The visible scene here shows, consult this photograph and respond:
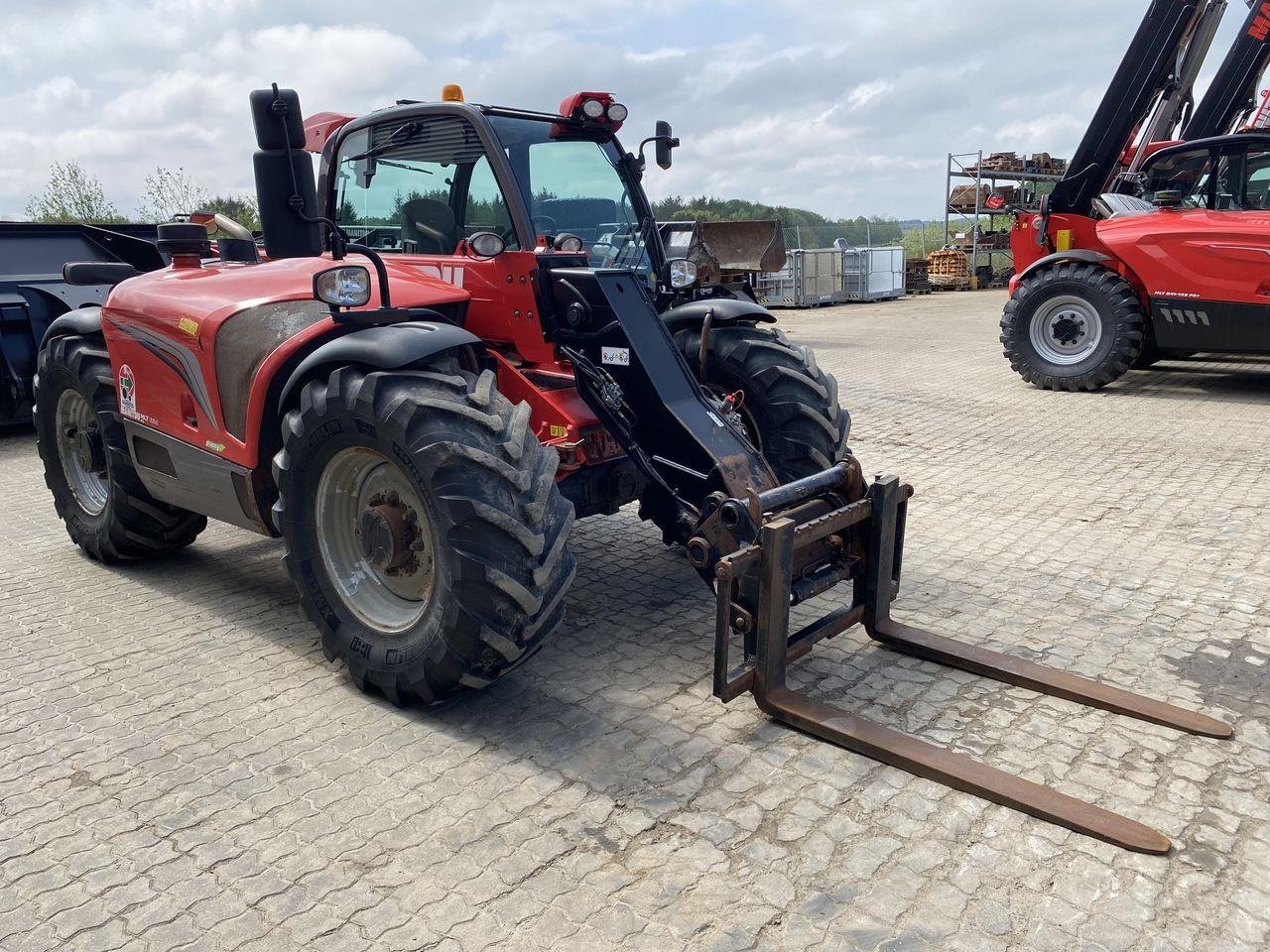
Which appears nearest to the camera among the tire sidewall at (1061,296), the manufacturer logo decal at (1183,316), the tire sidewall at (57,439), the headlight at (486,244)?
the headlight at (486,244)

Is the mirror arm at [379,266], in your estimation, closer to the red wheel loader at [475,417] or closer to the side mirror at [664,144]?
the red wheel loader at [475,417]

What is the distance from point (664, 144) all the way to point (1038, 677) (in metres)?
3.34

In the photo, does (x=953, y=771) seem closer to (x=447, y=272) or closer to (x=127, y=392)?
(x=447, y=272)

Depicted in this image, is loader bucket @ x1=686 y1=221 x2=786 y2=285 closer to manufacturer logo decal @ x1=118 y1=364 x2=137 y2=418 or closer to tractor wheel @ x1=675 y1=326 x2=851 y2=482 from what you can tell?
tractor wheel @ x1=675 y1=326 x2=851 y2=482

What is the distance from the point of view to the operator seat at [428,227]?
177 inches

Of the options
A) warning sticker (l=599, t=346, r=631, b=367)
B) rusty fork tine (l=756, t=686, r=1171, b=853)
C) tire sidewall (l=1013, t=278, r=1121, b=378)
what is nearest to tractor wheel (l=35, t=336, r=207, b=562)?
warning sticker (l=599, t=346, r=631, b=367)

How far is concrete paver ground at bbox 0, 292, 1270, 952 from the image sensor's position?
2504 mm

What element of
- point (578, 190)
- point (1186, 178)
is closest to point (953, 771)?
point (578, 190)

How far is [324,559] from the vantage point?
149 inches

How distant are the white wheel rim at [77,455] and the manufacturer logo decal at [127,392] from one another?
2.48 ft

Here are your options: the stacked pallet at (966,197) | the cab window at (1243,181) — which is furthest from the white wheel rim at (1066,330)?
the stacked pallet at (966,197)

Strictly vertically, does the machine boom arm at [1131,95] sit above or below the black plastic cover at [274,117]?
above

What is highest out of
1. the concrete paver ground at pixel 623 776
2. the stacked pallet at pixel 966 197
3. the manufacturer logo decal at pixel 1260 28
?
the manufacturer logo decal at pixel 1260 28

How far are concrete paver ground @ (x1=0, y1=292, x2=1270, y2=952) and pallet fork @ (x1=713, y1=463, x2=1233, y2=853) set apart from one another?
64 millimetres
